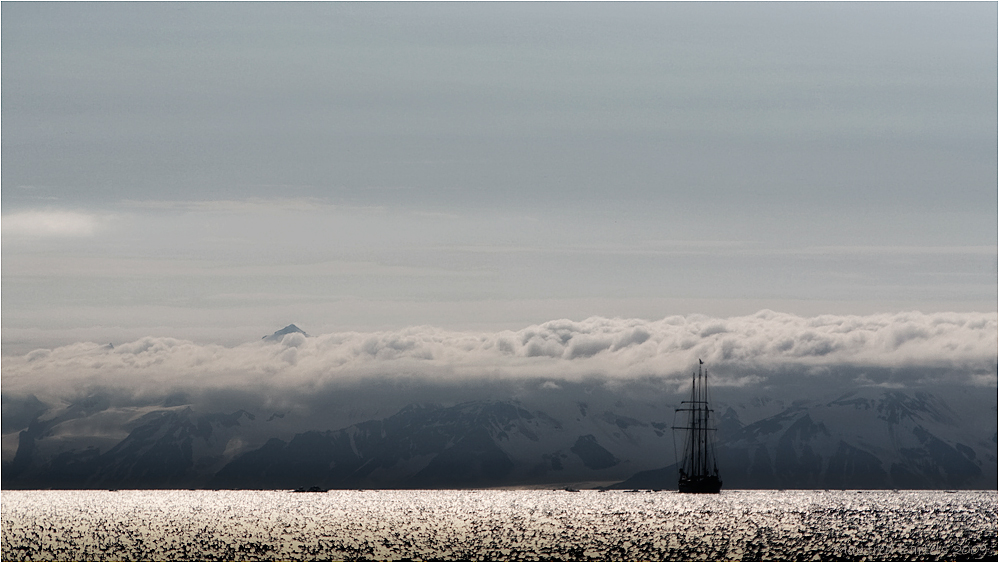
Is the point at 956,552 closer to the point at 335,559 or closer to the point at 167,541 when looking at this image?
the point at 335,559

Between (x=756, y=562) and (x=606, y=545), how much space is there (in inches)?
1241

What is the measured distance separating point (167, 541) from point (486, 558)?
7200 cm

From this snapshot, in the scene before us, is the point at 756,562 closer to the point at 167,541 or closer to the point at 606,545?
the point at 606,545

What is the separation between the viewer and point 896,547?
584ft

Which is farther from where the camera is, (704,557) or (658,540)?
(658,540)

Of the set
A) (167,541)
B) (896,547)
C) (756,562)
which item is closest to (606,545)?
(756,562)

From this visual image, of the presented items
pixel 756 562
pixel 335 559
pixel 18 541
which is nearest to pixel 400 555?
pixel 335 559

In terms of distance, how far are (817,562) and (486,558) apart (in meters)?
43.7

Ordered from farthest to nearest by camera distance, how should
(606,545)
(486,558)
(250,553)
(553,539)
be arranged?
1. (553,539)
2. (606,545)
3. (250,553)
4. (486,558)

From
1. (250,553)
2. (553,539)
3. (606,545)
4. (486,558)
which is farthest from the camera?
(553,539)

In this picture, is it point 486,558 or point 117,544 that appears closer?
point 486,558

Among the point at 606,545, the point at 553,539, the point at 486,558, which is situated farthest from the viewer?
the point at 553,539

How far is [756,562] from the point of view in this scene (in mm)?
151250

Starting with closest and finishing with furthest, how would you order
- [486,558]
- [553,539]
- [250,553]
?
[486,558], [250,553], [553,539]
